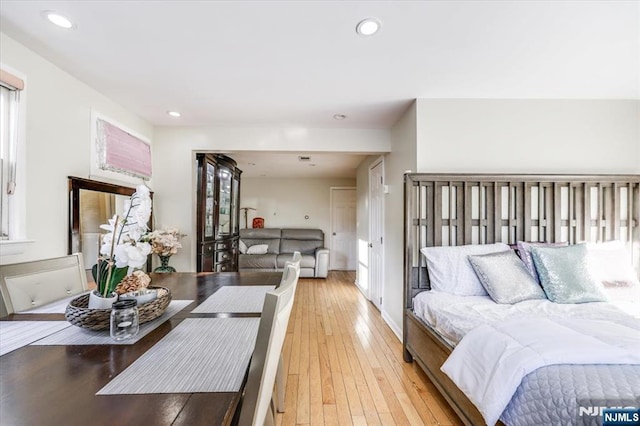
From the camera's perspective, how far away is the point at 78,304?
1.15 meters

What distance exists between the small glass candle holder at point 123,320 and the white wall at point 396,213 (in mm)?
2268

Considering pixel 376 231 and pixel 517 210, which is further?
pixel 376 231

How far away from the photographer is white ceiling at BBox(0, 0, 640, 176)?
143cm

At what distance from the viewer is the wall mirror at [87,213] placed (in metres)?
2.04

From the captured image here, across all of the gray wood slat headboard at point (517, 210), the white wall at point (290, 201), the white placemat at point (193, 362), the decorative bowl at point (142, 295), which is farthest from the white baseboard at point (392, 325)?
the white wall at point (290, 201)

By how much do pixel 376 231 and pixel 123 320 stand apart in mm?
3255

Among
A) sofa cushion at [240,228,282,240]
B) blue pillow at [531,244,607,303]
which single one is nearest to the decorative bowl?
blue pillow at [531,244,607,303]

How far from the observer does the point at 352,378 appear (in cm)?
209

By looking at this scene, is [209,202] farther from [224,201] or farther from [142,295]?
[142,295]

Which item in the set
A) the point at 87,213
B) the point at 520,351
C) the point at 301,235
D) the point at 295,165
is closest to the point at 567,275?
the point at 520,351

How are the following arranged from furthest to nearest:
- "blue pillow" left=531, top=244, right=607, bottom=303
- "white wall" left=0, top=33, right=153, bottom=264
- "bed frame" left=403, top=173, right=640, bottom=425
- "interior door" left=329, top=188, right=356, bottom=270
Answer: "interior door" left=329, top=188, right=356, bottom=270, "bed frame" left=403, top=173, right=640, bottom=425, "blue pillow" left=531, top=244, right=607, bottom=303, "white wall" left=0, top=33, right=153, bottom=264

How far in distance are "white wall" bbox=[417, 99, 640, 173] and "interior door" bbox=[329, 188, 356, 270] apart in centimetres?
417

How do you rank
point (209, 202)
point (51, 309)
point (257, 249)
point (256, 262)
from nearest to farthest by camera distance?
point (51, 309), point (209, 202), point (256, 262), point (257, 249)

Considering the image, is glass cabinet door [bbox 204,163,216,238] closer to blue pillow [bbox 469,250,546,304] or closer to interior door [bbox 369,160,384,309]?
interior door [bbox 369,160,384,309]
